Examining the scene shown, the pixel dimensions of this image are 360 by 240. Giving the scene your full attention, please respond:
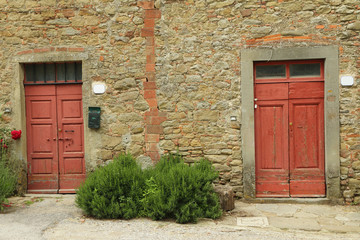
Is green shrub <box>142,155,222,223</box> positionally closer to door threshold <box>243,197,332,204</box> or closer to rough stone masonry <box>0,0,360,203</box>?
rough stone masonry <box>0,0,360,203</box>

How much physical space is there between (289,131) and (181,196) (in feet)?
7.29

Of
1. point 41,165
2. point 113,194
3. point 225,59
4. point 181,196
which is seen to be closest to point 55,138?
point 41,165

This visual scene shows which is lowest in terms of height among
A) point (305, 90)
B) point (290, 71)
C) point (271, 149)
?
point (271, 149)

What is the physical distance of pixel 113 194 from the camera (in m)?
4.61

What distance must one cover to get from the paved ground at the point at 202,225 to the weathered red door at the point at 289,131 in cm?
41

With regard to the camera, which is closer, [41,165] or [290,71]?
[290,71]

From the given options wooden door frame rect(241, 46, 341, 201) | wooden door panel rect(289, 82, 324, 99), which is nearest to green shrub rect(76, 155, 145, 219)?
wooden door frame rect(241, 46, 341, 201)

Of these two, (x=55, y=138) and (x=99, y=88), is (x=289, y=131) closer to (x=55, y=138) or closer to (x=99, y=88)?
(x=99, y=88)

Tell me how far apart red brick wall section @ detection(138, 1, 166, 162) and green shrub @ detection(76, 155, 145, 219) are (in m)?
0.85

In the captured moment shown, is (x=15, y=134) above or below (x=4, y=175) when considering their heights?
above

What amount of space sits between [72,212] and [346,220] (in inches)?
152

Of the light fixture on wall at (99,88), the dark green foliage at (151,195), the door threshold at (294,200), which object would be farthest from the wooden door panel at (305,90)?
the light fixture on wall at (99,88)

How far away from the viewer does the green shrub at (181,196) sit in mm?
4418

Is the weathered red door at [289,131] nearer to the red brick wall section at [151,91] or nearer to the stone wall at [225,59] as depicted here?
the stone wall at [225,59]
